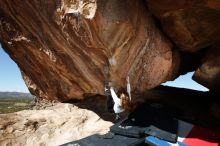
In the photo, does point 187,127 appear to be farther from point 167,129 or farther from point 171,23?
point 171,23

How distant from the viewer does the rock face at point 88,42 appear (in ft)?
9.64

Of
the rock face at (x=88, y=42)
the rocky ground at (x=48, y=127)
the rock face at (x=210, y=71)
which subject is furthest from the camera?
the rocky ground at (x=48, y=127)

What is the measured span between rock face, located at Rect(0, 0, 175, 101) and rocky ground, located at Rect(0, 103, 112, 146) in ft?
1.38

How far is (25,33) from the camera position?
3639 millimetres

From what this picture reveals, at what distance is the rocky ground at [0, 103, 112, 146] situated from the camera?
3889mm

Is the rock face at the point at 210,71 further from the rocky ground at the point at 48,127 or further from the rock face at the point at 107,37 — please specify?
the rocky ground at the point at 48,127

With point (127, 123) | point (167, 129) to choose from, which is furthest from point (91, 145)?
point (167, 129)

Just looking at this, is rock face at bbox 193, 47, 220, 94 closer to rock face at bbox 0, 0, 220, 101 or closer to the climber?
rock face at bbox 0, 0, 220, 101

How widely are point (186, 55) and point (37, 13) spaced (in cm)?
179

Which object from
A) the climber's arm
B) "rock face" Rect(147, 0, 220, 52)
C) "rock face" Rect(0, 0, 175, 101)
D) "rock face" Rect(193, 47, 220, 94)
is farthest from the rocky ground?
"rock face" Rect(147, 0, 220, 52)

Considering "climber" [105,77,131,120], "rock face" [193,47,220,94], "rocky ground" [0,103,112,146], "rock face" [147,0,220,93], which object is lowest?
"rocky ground" [0,103,112,146]

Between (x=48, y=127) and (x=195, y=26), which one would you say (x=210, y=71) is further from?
(x=48, y=127)

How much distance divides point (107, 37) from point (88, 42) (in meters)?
0.18

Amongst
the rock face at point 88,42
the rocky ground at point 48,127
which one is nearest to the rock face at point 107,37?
the rock face at point 88,42
